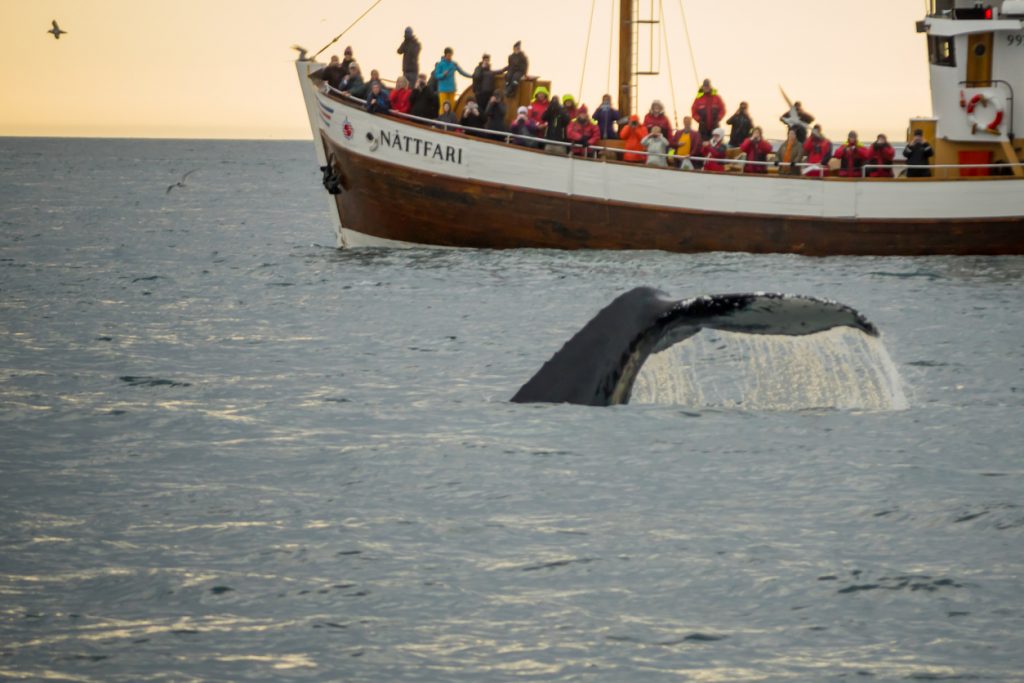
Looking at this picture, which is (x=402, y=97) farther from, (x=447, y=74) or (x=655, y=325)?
(x=655, y=325)

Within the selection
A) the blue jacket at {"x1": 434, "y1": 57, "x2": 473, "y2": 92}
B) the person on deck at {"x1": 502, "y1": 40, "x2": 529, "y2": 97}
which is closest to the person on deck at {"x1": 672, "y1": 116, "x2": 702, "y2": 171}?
the person on deck at {"x1": 502, "y1": 40, "x2": 529, "y2": 97}

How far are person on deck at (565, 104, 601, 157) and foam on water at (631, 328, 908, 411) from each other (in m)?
9.48

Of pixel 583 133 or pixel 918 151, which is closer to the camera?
pixel 918 151

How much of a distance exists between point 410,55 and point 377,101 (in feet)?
4.28

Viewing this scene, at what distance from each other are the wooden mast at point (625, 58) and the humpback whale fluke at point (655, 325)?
1052 inches

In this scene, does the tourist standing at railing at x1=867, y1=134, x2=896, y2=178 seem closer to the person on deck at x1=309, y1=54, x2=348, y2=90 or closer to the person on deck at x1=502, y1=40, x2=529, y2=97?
the person on deck at x1=502, y1=40, x2=529, y2=97

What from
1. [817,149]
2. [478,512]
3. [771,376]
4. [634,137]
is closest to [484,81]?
[634,137]

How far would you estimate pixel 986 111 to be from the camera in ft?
111

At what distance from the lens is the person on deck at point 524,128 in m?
33.5

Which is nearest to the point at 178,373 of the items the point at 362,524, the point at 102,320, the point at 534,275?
the point at 102,320

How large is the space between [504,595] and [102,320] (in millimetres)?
17694

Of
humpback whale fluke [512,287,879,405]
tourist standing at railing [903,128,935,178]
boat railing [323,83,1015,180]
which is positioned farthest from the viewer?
tourist standing at railing [903,128,935,178]

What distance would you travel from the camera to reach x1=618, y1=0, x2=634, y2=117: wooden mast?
3688 cm

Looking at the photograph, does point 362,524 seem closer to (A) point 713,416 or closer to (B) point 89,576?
(B) point 89,576
